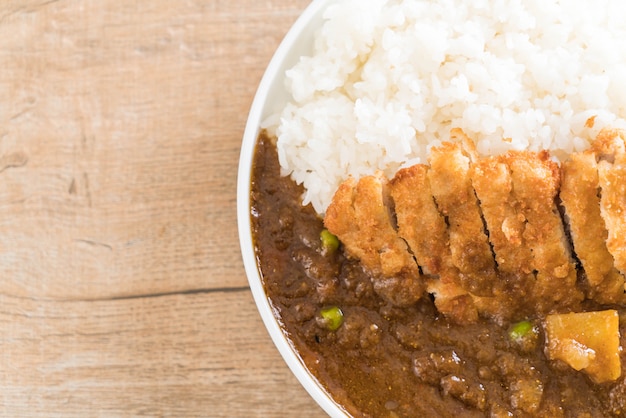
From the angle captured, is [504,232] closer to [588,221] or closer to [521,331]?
[588,221]

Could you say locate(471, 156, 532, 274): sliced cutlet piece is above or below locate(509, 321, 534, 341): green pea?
above

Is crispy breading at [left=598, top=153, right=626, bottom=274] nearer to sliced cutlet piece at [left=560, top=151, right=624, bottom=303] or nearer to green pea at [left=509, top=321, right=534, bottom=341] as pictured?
sliced cutlet piece at [left=560, top=151, right=624, bottom=303]

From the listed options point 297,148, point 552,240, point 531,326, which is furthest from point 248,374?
point 552,240

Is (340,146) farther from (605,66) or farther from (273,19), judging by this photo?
(605,66)

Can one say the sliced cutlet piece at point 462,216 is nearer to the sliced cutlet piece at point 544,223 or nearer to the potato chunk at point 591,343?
the sliced cutlet piece at point 544,223

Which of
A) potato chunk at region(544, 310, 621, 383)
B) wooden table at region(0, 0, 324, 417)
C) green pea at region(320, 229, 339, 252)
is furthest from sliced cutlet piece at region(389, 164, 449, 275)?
wooden table at region(0, 0, 324, 417)

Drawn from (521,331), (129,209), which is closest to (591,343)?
(521,331)

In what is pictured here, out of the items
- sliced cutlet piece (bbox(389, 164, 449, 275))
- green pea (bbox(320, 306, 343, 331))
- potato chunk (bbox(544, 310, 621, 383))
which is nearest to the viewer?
potato chunk (bbox(544, 310, 621, 383))
